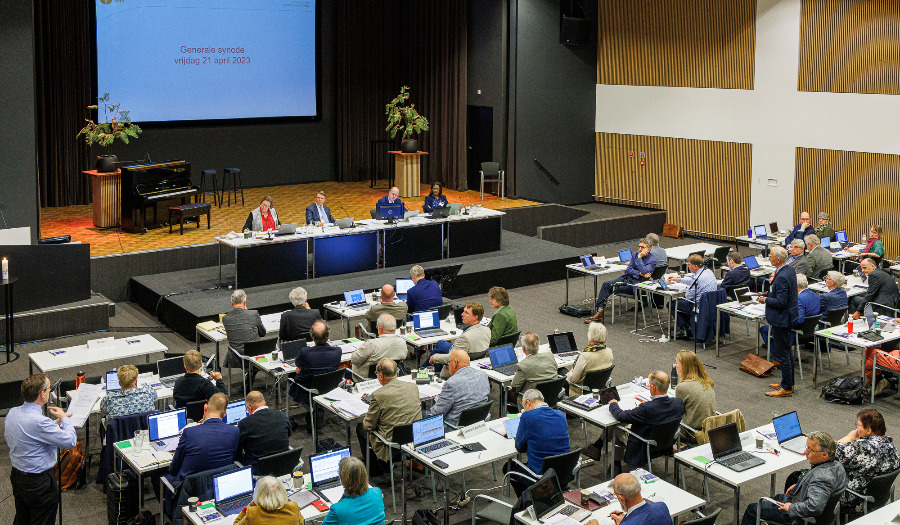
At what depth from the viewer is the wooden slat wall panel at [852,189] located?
16172 millimetres

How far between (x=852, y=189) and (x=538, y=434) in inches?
466

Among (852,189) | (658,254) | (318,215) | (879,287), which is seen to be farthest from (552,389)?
(852,189)

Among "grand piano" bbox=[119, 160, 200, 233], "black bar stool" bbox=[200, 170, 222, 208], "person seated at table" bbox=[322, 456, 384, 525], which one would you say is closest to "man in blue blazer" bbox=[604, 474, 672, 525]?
"person seated at table" bbox=[322, 456, 384, 525]

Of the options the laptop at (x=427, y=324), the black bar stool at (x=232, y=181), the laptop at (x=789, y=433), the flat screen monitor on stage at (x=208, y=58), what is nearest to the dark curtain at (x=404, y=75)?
the flat screen monitor on stage at (x=208, y=58)

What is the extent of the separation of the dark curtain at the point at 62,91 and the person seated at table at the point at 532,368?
443 inches

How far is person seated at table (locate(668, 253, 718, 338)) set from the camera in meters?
11.8

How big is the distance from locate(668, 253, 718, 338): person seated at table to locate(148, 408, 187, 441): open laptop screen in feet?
22.5

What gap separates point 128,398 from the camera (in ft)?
25.1

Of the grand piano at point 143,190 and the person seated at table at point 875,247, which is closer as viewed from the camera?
the person seated at table at point 875,247

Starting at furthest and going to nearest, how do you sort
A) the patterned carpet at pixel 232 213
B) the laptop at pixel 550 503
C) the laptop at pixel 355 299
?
the patterned carpet at pixel 232 213, the laptop at pixel 355 299, the laptop at pixel 550 503

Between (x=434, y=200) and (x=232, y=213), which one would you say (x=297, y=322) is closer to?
(x=434, y=200)

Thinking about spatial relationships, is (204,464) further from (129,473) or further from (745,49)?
(745,49)

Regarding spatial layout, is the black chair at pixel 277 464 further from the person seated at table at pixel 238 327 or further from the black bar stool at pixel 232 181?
the black bar stool at pixel 232 181

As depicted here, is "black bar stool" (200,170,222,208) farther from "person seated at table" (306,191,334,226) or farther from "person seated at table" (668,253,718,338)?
"person seated at table" (668,253,718,338)
